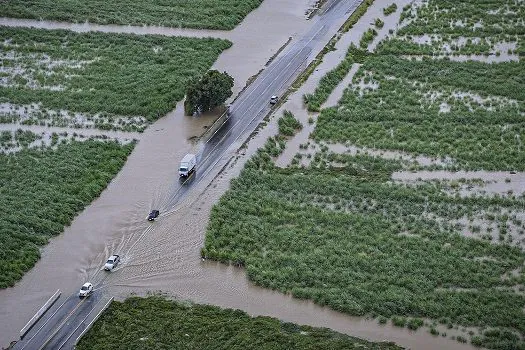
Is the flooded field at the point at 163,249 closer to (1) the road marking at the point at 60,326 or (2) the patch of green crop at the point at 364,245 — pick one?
(2) the patch of green crop at the point at 364,245

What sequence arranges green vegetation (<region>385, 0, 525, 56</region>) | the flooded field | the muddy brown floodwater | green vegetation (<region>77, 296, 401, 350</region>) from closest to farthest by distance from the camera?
green vegetation (<region>77, 296, 401, 350</region>)
the muddy brown floodwater
the flooded field
green vegetation (<region>385, 0, 525, 56</region>)

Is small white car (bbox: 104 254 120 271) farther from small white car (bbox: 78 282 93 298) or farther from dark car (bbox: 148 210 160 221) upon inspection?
dark car (bbox: 148 210 160 221)

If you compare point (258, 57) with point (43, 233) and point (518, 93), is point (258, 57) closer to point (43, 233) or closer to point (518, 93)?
point (518, 93)

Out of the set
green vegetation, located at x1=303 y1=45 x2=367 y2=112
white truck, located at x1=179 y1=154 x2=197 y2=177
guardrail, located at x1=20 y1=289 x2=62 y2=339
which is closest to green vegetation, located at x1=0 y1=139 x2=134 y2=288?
guardrail, located at x1=20 y1=289 x2=62 y2=339

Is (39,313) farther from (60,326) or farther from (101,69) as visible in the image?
(101,69)

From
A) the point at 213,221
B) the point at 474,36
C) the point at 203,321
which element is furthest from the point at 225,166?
the point at 474,36

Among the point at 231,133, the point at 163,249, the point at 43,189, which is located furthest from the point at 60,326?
the point at 231,133

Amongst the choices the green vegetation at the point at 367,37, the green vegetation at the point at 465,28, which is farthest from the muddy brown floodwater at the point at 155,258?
the green vegetation at the point at 465,28
